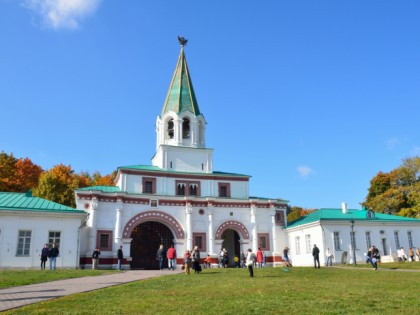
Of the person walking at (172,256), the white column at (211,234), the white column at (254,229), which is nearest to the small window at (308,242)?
the white column at (254,229)

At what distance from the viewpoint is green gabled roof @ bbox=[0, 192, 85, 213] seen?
27.5 metres

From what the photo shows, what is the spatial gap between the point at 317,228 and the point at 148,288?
23901 mm

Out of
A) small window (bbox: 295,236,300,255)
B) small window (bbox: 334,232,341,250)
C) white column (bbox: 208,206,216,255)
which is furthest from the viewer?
small window (bbox: 295,236,300,255)

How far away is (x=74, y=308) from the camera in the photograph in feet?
31.2

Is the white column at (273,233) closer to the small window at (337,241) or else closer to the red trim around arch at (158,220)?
the small window at (337,241)

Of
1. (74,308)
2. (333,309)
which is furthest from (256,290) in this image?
(74,308)

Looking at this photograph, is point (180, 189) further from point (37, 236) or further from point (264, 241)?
point (37, 236)

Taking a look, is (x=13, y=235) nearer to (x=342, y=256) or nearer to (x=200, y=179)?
(x=200, y=179)

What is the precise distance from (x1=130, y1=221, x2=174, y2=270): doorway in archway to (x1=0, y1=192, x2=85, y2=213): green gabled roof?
25.0 ft

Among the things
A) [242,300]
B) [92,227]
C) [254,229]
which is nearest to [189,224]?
[254,229]

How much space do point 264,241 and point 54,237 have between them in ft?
62.0

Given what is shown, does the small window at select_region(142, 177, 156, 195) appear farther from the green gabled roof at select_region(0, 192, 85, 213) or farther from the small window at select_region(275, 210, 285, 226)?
the small window at select_region(275, 210, 285, 226)

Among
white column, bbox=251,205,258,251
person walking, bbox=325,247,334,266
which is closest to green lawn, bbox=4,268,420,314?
person walking, bbox=325,247,334,266

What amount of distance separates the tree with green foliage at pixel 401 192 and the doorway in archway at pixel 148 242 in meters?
29.3
